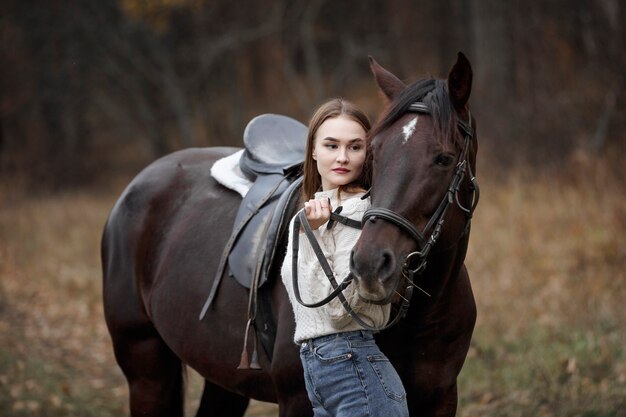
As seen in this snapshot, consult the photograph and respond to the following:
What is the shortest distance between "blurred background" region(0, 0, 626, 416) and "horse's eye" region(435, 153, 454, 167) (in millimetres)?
1117

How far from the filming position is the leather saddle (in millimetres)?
3230

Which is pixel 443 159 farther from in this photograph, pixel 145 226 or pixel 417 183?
pixel 145 226

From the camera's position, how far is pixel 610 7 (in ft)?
31.7

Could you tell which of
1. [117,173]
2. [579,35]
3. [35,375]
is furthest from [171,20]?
[35,375]

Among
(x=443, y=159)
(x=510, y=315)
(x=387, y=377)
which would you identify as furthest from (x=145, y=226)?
(x=510, y=315)

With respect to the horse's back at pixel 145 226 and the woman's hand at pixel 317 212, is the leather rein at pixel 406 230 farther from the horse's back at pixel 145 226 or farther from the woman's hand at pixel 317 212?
the horse's back at pixel 145 226

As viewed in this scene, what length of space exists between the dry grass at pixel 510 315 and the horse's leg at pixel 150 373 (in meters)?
1.71

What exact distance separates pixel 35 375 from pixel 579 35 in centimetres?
929

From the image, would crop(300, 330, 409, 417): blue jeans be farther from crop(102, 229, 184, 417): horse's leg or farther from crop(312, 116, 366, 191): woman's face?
crop(102, 229, 184, 417): horse's leg

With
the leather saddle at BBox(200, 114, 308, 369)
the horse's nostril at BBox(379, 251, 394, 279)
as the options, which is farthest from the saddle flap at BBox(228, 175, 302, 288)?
the horse's nostril at BBox(379, 251, 394, 279)

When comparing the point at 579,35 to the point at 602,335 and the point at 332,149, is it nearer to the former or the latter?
the point at 602,335

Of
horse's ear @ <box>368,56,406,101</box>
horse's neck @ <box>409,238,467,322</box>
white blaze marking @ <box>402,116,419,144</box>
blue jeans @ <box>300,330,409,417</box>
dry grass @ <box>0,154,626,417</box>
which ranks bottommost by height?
dry grass @ <box>0,154,626,417</box>

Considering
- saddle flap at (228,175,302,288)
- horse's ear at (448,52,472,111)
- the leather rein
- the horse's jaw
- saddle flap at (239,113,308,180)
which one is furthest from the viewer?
saddle flap at (239,113,308,180)

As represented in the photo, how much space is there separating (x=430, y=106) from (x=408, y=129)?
0.12 m
